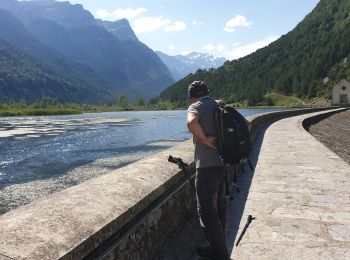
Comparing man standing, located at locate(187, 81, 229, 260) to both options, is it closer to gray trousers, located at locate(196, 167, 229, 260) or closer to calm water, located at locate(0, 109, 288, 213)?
gray trousers, located at locate(196, 167, 229, 260)

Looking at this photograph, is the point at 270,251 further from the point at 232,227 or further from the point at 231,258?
the point at 232,227

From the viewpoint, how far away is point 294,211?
25.0ft

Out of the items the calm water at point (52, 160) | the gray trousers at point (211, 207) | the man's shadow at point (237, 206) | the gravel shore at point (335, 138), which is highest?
the gray trousers at point (211, 207)

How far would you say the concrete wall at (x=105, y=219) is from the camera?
3.15m

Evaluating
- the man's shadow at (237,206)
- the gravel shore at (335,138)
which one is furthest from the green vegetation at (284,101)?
the man's shadow at (237,206)

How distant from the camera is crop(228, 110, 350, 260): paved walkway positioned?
589cm

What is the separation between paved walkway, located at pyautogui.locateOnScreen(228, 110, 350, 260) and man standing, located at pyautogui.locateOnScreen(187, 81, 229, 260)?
709mm

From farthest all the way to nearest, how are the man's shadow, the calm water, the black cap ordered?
1. the calm water
2. the man's shadow
3. the black cap

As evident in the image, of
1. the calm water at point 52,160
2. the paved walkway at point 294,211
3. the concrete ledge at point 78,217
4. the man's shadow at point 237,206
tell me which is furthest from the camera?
the calm water at point 52,160

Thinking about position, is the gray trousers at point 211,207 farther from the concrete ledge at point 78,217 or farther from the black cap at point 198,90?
the black cap at point 198,90

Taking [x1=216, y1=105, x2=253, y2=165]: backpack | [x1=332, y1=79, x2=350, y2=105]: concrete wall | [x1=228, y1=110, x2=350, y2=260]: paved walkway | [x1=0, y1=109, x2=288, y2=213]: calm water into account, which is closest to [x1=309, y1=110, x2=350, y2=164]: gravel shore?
[x1=228, y1=110, x2=350, y2=260]: paved walkway

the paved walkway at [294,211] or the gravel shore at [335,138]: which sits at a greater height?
the paved walkway at [294,211]

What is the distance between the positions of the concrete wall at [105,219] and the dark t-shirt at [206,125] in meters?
0.70

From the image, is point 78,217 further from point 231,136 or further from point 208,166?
point 231,136
